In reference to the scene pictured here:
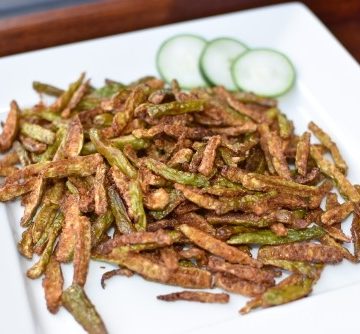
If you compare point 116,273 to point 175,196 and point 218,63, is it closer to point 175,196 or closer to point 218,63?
point 175,196

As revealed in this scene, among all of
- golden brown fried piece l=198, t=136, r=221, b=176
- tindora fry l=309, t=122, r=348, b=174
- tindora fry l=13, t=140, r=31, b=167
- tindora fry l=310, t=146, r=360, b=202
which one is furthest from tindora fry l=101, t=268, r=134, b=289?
tindora fry l=309, t=122, r=348, b=174

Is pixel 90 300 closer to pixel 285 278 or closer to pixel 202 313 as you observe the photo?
pixel 202 313

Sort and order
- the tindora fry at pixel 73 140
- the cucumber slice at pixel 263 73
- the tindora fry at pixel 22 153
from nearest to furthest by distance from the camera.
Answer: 1. the tindora fry at pixel 73 140
2. the tindora fry at pixel 22 153
3. the cucumber slice at pixel 263 73

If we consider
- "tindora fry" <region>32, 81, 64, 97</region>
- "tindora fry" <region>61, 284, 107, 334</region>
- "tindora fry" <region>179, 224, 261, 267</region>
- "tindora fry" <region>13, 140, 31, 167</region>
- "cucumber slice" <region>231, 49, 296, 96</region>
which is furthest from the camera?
"cucumber slice" <region>231, 49, 296, 96</region>

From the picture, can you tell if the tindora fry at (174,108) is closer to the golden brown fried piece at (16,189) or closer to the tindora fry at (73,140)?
the tindora fry at (73,140)

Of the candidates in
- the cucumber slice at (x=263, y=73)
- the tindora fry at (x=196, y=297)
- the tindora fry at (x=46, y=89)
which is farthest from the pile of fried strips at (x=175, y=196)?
the cucumber slice at (x=263, y=73)

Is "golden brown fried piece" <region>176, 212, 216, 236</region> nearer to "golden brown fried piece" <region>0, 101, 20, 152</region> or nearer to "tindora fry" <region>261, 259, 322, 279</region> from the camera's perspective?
"tindora fry" <region>261, 259, 322, 279</region>
